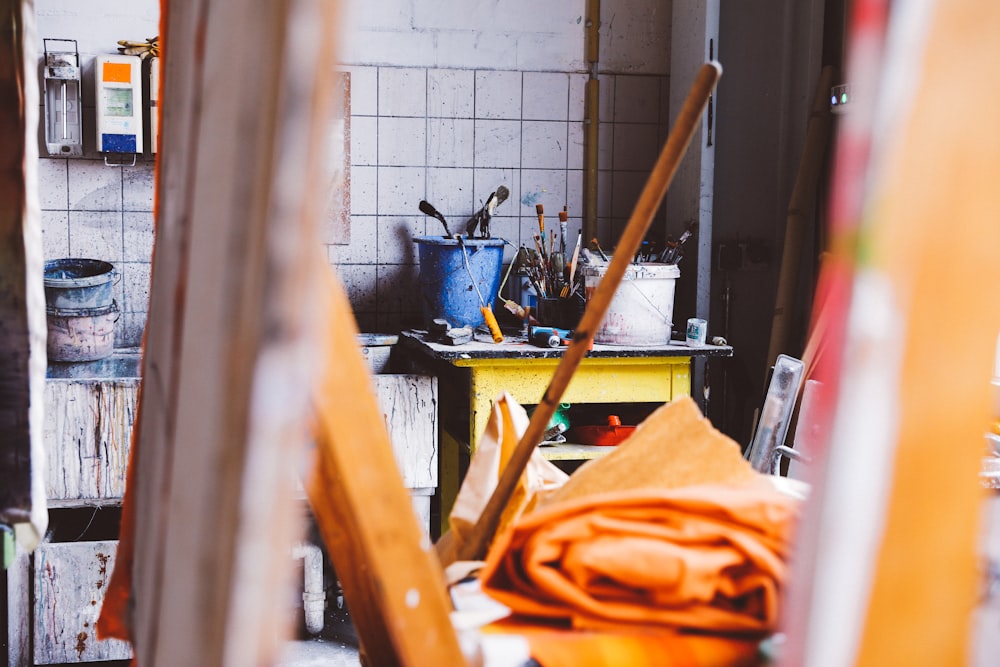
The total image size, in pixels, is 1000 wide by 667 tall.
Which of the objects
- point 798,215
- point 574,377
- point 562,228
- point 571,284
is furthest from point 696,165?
point 574,377

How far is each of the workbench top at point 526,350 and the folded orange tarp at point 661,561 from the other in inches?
76.9

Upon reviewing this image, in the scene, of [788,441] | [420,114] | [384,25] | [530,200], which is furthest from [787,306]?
[384,25]

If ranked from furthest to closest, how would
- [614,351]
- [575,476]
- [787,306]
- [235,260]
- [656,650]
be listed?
[787,306]
[614,351]
[575,476]
[656,650]
[235,260]

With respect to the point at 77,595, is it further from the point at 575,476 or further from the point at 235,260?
the point at 235,260

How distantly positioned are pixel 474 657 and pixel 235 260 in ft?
1.56

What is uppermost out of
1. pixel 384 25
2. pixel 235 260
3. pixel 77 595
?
pixel 384 25

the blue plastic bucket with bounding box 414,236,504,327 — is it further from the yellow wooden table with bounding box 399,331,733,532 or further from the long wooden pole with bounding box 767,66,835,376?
the long wooden pole with bounding box 767,66,835,376

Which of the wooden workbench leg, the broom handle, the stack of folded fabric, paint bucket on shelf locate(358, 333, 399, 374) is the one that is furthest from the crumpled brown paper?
paint bucket on shelf locate(358, 333, 399, 374)

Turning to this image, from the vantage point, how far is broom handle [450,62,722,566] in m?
0.85

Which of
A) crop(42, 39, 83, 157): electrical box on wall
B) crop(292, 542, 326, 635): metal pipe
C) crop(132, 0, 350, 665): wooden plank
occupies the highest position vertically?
crop(42, 39, 83, 157): electrical box on wall

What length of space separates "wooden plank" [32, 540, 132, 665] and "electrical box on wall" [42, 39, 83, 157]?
1474mm

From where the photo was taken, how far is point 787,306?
346cm

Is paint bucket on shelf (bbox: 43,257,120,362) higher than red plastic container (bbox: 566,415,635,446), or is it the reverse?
paint bucket on shelf (bbox: 43,257,120,362)

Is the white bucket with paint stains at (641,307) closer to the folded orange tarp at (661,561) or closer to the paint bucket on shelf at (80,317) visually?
the paint bucket on shelf at (80,317)
